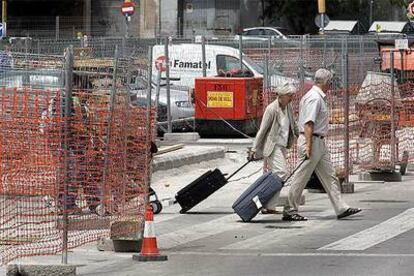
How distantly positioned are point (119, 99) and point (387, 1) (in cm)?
4767

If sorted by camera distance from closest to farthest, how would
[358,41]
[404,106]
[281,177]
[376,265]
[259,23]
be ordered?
1. [376,265]
2. [281,177]
3. [404,106]
4. [358,41]
5. [259,23]

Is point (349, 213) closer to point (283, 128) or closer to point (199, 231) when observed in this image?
point (283, 128)

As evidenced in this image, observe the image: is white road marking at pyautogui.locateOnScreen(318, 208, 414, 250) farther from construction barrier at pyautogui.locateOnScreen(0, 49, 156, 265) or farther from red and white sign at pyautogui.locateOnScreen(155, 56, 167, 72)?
red and white sign at pyautogui.locateOnScreen(155, 56, 167, 72)

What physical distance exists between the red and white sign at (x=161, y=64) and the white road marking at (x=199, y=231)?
941 centimetres

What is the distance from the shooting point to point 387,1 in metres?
58.5

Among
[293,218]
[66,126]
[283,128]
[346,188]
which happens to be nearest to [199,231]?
[293,218]

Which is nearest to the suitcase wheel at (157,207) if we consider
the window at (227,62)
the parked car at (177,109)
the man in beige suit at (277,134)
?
the man in beige suit at (277,134)

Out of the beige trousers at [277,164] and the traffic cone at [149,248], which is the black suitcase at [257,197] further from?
the traffic cone at [149,248]

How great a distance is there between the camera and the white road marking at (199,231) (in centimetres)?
1285

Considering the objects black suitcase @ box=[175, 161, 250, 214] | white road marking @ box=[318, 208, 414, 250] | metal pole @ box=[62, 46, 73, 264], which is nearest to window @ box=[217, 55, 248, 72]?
black suitcase @ box=[175, 161, 250, 214]

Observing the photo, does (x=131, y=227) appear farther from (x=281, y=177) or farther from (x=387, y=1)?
(x=387, y=1)

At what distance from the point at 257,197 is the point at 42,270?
163 inches

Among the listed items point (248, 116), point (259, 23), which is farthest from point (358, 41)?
point (259, 23)

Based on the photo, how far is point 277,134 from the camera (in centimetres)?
1444
